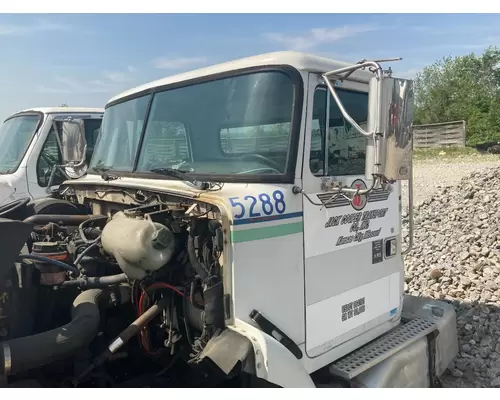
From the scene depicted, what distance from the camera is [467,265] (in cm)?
628

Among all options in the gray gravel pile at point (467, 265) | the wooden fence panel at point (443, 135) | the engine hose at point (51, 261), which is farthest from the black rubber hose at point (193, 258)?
the wooden fence panel at point (443, 135)

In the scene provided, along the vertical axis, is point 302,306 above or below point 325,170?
below

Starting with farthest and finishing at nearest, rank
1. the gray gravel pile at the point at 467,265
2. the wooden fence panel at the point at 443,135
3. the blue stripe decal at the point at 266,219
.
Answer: the wooden fence panel at the point at 443,135
the gray gravel pile at the point at 467,265
the blue stripe decal at the point at 266,219

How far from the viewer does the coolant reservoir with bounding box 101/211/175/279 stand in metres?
2.78

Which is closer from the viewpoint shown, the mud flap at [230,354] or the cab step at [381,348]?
the mud flap at [230,354]

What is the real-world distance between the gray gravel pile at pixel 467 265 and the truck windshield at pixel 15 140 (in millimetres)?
5317

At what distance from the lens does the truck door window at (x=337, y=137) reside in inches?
117

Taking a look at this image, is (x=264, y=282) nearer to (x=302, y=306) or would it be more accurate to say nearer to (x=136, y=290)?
(x=302, y=306)

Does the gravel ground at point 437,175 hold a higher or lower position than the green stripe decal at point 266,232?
lower

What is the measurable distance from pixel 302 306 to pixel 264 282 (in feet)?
1.19

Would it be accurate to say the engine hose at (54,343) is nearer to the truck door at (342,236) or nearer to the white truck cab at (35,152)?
the truck door at (342,236)

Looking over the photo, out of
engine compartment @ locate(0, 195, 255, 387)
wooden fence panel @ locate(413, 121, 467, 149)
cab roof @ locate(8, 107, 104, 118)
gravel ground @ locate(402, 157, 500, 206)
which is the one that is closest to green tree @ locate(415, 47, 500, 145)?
wooden fence panel @ locate(413, 121, 467, 149)

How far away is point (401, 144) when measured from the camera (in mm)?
2549

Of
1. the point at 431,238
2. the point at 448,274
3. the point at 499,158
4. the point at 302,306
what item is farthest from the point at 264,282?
the point at 499,158
